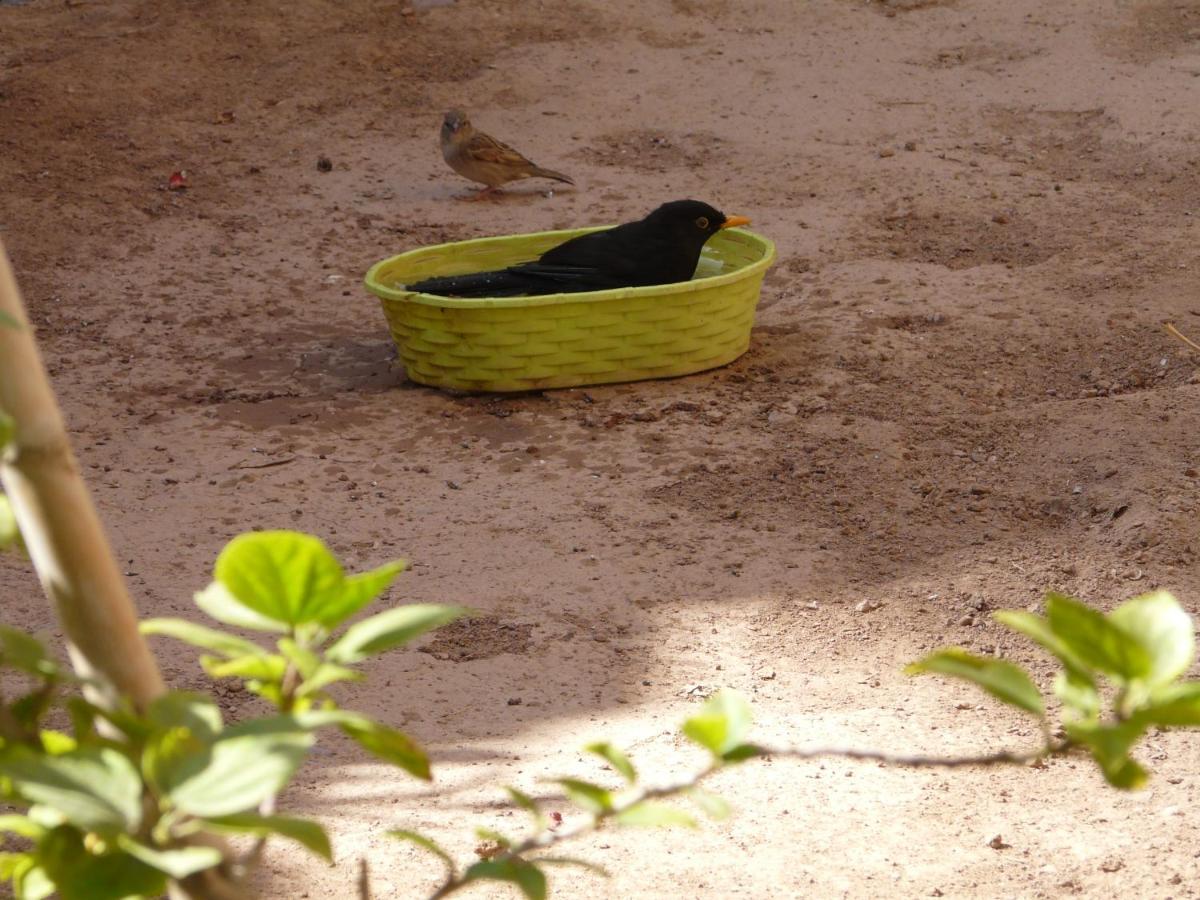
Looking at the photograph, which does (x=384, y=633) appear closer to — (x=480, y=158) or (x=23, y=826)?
(x=23, y=826)

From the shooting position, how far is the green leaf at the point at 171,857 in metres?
0.58

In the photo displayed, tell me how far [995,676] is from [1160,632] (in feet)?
0.27

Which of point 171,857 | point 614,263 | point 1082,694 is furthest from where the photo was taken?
point 614,263

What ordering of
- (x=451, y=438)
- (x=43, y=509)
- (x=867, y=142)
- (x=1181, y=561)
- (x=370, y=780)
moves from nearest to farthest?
1. (x=43, y=509)
2. (x=370, y=780)
3. (x=1181, y=561)
4. (x=451, y=438)
5. (x=867, y=142)

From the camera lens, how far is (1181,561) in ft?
10.3

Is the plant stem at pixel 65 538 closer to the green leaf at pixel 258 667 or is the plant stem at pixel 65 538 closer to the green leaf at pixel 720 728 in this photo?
the green leaf at pixel 258 667

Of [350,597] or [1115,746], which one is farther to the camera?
[350,597]

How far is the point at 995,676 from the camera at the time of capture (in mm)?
709

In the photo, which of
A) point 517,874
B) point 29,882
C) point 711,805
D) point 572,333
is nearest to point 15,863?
point 29,882

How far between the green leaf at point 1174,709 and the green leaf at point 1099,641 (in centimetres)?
2

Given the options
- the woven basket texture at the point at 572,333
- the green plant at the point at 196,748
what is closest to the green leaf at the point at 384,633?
the green plant at the point at 196,748

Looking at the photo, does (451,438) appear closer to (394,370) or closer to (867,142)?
(394,370)

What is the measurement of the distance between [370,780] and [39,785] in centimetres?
201

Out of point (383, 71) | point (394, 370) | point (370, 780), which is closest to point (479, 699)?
point (370, 780)
